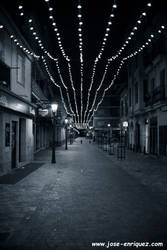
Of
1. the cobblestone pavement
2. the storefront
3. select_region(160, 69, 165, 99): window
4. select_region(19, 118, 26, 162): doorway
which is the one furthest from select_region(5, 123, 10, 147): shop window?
select_region(160, 69, 165, 99): window

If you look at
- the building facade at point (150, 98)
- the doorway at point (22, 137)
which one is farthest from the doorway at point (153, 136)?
the doorway at point (22, 137)

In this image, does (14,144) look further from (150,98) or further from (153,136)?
(150,98)

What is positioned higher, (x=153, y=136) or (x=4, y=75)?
(x=4, y=75)

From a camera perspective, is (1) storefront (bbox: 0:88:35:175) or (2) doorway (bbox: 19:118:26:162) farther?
(2) doorway (bbox: 19:118:26:162)

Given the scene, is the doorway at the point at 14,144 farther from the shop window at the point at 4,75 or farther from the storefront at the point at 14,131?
the shop window at the point at 4,75

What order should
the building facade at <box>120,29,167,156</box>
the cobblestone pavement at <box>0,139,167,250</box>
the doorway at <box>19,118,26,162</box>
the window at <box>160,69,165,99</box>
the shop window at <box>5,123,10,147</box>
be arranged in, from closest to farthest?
the cobblestone pavement at <box>0,139,167,250</box>
the shop window at <box>5,123,10,147</box>
the doorway at <box>19,118,26,162</box>
the window at <box>160,69,165,99</box>
the building facade at <box>120,29,167,156</box>

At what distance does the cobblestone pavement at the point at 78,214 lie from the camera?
5.00m

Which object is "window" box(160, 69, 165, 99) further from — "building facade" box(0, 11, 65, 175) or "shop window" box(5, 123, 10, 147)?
"shop window" box(5, 123, 10, 147)

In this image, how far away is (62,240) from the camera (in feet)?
16.3

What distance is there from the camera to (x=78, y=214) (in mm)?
6480

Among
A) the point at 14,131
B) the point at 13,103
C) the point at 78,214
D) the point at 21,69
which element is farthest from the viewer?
the point at 21,69

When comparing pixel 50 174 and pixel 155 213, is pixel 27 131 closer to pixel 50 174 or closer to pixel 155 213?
pixel 50 174

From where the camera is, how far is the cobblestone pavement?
5.00 m

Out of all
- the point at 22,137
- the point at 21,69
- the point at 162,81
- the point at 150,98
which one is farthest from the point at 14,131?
the point at 150,98
